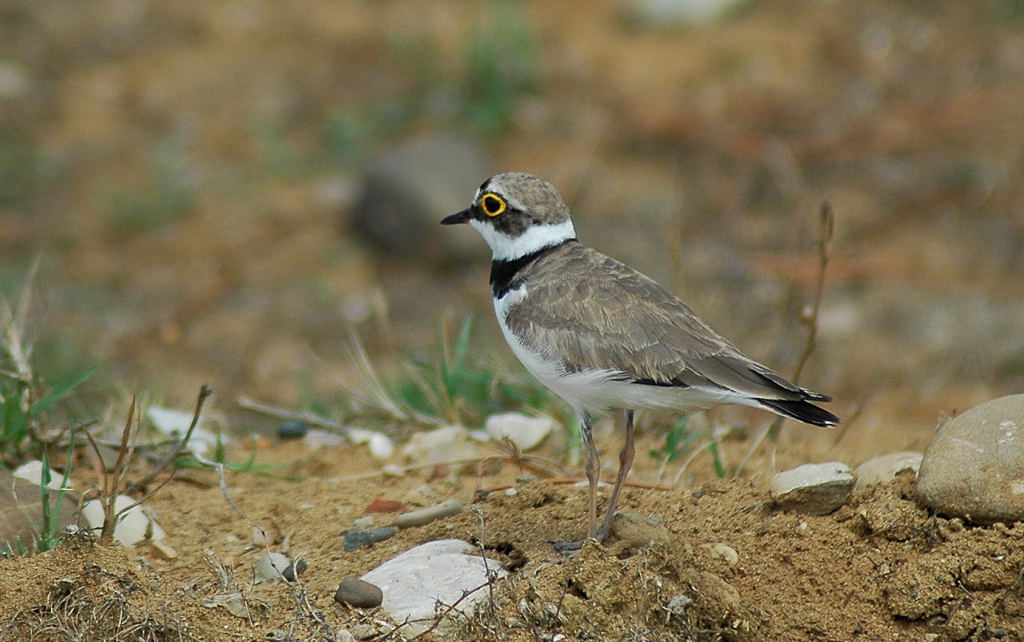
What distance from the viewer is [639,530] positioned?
3.56m

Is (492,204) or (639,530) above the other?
(492,204)

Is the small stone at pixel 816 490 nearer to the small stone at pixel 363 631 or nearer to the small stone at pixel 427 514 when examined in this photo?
the small stone at pixel 427 514

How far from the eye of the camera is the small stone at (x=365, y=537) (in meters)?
3.96

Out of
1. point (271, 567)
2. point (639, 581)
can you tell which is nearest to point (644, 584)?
point (639, 581)

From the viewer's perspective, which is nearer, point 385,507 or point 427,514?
point 427,514

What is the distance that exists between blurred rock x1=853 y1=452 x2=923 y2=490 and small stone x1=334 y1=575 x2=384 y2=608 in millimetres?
1576

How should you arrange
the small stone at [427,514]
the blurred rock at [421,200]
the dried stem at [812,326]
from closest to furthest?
the small stone at [427,514], the dried stem at [812,326], the blurred rock at [421,200]

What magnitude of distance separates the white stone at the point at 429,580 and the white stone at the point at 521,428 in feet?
4.01

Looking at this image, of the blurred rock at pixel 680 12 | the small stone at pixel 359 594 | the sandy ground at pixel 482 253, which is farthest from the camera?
the blurred rock at pixel 680 12

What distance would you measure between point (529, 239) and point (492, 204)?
181 mm

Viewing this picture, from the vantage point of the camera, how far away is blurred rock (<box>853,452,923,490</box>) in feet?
12.8

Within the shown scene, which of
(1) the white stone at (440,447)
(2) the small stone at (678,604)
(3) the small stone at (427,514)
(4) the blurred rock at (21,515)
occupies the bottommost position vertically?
(1) the white stone at (440,447)

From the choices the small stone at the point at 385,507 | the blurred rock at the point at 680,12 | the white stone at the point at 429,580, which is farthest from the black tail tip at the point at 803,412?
the blurred rock at the point at 680,12

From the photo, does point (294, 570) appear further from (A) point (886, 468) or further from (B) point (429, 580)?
(A) point (886, 468)
